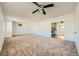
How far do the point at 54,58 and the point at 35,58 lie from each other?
0.20 m

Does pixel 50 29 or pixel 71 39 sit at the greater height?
pixel 50 29

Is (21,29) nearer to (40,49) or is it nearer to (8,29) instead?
(8,29)

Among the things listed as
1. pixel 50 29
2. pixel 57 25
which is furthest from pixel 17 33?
pixel 57 25

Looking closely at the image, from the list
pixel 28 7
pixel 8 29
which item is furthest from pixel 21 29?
pixel 28 7

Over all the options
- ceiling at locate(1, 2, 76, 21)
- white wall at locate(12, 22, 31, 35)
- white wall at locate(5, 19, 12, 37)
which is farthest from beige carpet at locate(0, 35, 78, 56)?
white wall at locate(12, 22, 31, 35)

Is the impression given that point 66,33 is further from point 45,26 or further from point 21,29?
point 21,29

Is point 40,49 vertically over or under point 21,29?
under

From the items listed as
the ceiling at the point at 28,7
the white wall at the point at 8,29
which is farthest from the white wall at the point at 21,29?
the ceiling at the point at 28,7

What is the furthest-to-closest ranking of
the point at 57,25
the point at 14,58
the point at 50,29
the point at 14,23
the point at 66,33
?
the point at 57,25 < the point at 14,23 < the point at 50,29 < the point at 66,33 < the point at 14,58

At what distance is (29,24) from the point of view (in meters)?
8.59

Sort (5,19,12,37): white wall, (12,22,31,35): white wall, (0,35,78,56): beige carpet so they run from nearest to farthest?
(0,35,78,56): beige carpet
(5,19,12,37): white wall
(12,22,31,35): white wall

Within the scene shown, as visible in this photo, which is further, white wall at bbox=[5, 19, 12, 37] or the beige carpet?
white wall at bbox=[5, 19, 12, 37]

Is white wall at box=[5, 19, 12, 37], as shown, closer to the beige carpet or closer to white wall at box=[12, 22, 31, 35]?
white wall at box=[12, 22, 31, 35]

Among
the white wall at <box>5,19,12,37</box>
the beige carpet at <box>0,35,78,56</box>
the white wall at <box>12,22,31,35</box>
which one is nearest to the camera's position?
the beige carpet at <box>0,35,78,56</box>
